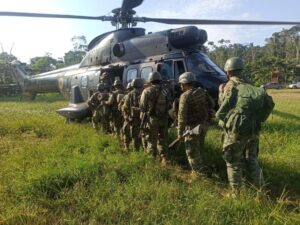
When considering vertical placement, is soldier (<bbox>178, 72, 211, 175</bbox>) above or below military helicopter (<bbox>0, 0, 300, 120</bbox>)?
below

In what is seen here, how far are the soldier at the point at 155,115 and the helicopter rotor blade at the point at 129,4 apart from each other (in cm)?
400

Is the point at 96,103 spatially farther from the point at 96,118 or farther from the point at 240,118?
the point at 240,118

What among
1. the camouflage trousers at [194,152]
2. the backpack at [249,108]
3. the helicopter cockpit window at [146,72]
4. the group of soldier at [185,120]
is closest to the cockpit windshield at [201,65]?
the helicopter cockpit window at [146,72]

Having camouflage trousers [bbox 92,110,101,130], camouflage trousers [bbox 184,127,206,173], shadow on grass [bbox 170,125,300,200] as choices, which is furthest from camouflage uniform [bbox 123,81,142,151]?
camouflage trousers [bbox 92,110,101,130]

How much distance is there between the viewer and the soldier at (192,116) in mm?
5113

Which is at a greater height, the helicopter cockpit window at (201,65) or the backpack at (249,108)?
the helicopter cockpit window at (201,65)

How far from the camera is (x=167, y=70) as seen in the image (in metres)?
8.12

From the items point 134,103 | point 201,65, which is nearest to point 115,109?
point 134,103

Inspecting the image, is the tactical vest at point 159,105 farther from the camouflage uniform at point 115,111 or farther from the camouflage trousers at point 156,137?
the camouflage uniform at point 115,111

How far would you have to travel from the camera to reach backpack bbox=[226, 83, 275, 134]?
409 centimetres

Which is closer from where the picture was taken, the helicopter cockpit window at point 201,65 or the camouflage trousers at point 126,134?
the camouflage trousers at point 126,134

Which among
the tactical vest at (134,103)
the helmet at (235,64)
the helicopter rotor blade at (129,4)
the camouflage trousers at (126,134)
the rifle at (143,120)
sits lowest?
the camouflage trousers at (126,134)

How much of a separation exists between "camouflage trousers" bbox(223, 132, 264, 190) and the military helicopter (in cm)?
332

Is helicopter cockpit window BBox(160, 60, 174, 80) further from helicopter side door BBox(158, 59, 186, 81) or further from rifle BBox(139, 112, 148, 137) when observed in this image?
rifle BBox(139, 112, 148, 137)
